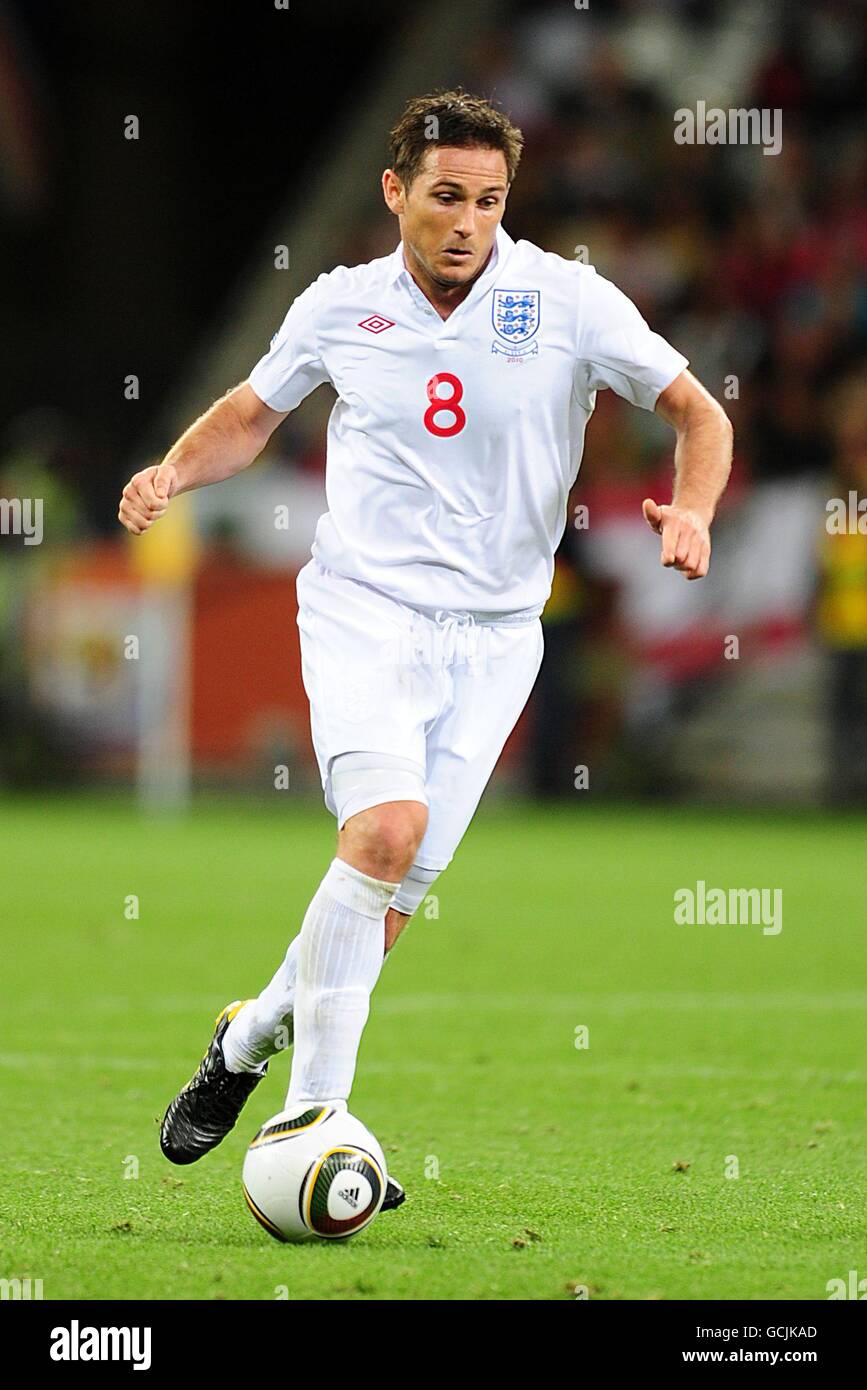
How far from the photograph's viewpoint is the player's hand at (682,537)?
4551mm

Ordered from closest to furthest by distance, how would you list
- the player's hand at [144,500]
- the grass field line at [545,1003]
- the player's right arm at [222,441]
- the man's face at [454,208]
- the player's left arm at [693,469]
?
1. the player's left arm at [693,469]
2. the man's face at [454,208]
3. the player's hand at [144,500]
4. the player's right arm at [222,441]
5. the grass field line at [545,1003]

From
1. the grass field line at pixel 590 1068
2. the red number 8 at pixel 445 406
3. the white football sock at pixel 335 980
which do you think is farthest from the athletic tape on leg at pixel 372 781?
the grass field line at pixel 590 1068

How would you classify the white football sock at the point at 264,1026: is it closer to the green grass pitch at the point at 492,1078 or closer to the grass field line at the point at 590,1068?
the green grass pitch at the point at 492,1078

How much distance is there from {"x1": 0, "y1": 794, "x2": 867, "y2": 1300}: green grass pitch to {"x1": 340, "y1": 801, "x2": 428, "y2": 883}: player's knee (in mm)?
746

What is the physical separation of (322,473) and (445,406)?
13.5 metres

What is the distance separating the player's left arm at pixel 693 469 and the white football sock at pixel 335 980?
0.90 meters

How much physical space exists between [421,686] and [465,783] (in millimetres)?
252

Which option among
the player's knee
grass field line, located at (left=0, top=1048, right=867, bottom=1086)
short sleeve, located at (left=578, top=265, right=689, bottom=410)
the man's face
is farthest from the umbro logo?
grass field line, located at (left=0, top=1048, right=867, bottom=1086)

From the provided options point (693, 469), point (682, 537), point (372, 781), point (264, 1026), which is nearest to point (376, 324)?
point (693, 469)

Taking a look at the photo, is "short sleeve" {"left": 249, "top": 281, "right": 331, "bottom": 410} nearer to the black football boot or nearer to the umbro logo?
the umbro logo

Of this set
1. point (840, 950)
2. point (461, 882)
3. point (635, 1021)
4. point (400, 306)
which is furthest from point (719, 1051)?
point (461, 882)

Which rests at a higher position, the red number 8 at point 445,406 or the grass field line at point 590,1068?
the red number 8 at point 445,406

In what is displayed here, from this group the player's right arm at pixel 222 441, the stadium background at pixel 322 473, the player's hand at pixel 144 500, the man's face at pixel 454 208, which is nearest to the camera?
the man's face at pixel 454 208

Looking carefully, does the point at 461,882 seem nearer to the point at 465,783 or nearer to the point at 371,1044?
the point at 371,1044
